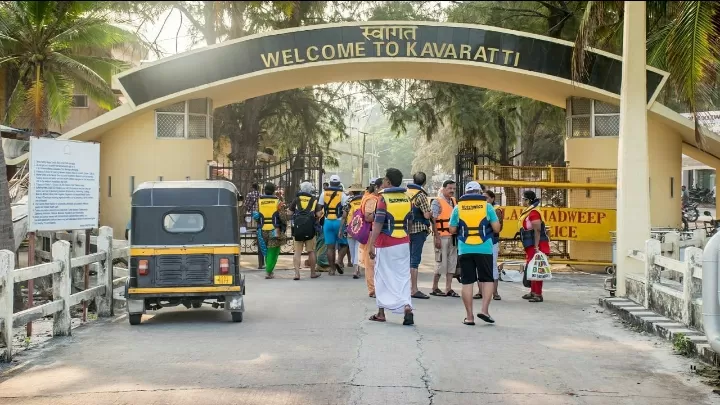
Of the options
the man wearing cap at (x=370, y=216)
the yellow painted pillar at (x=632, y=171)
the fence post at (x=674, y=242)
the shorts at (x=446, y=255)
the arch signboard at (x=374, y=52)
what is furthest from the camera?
the arch signboard at (x=374, y=52)

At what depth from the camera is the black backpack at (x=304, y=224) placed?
17.5 meters

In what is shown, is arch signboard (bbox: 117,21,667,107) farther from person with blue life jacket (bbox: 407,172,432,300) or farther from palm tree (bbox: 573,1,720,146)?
person with blue life jacket (bbox: 407,172,432,300)

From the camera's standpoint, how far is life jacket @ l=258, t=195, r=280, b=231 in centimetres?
1750

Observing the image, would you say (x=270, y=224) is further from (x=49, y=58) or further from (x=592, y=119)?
(x=49, y=58)

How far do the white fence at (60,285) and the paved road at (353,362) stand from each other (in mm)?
387

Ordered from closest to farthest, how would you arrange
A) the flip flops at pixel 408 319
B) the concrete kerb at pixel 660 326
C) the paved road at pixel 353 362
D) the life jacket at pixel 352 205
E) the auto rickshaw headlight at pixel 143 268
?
1. the paved road at pixel 353 362
2. the concrete kerb at pixel 660 326
3. the flip flops at pixel 408 319
4. the auto rickshaw headlight at pixel 143 268
5. the life jacket at pixel 352 205

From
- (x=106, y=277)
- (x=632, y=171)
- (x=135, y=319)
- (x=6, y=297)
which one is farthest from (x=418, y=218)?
(x=6, y=297)

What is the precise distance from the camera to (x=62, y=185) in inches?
447

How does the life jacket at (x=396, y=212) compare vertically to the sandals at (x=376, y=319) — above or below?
above

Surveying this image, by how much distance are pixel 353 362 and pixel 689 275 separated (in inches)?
165

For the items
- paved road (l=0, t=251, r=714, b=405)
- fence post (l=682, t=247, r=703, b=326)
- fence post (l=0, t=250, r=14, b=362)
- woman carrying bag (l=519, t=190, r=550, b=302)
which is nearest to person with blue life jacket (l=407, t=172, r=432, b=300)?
paved road (l=0, t=251, r=714, b=405)

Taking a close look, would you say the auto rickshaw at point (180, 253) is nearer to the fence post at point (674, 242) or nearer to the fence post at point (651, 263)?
the fence post at point (651, 263)

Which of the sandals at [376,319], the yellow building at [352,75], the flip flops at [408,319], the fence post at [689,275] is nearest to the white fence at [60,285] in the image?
the sandals at [376,319]

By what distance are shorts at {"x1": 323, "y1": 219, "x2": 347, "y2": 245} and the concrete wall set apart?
4494 millimetres
